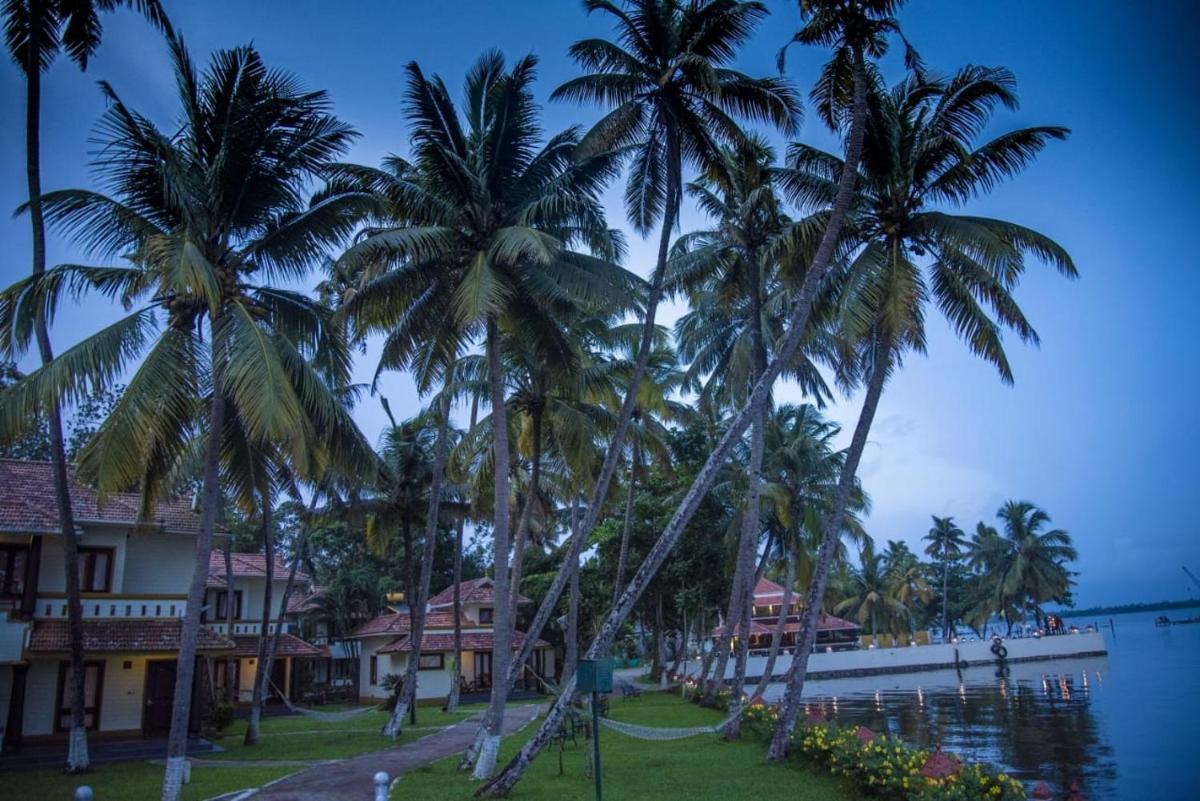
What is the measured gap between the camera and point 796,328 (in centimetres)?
1335

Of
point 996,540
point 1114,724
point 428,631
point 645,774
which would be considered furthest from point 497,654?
point 996,540

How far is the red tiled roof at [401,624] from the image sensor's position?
3803 centimetres

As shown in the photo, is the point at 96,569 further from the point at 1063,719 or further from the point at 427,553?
the point at 1063,719

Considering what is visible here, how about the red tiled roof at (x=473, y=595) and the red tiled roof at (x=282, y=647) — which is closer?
the red tiled roof at (x=282, y=647)

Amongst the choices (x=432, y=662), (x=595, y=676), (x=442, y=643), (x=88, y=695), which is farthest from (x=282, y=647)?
(x=595, y=676)

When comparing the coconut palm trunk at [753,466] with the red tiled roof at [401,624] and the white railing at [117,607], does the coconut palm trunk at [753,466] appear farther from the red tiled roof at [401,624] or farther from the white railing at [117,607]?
the red tiled roof at [401,624]

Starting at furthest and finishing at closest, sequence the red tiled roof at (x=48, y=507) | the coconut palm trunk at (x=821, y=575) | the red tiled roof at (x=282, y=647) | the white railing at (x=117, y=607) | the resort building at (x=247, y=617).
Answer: the red tiled roof at (x=282, y=647)
the resort building at (x=247, y=617)
the white railing at (x=117, y=607)
the red tiled roof at (x=48, y=507)
the coconut palm trunk at (x=821, y=575)

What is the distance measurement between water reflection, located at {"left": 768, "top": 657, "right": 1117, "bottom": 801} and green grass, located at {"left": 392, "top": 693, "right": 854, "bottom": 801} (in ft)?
17.4

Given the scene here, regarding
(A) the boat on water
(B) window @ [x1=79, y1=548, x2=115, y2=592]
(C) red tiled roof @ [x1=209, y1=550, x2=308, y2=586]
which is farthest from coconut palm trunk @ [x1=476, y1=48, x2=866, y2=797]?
(A) the boat on water

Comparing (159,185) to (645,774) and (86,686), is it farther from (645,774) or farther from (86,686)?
(86,686)

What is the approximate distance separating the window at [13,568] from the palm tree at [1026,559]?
57.1m

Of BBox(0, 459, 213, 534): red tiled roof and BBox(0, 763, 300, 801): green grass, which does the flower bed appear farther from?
BBox(0, 459, 213, 534): red tiled roof

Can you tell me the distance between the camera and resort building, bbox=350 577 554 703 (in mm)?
37000

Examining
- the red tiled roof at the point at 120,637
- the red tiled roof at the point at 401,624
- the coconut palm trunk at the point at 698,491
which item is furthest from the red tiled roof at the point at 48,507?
the red tiled roof at the point at 401,624
